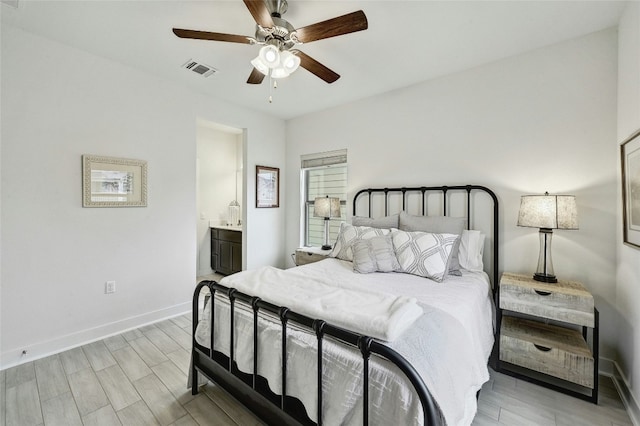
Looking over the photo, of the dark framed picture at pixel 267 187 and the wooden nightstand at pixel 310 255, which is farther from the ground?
the dark framed picture at pixel 267 187

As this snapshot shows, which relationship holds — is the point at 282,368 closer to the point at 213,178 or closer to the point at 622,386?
the point at 622,386

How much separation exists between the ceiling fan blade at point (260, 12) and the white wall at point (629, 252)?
2.25 metres

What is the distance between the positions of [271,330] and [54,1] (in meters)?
2.66

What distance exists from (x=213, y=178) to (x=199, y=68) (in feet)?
8.23

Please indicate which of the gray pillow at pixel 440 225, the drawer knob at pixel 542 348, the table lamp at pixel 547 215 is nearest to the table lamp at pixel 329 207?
the gray pillow at pixel 440 225

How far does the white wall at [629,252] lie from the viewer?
1.70m

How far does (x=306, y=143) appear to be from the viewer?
414 cm

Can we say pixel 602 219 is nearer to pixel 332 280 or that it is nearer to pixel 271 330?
pixel 332 280

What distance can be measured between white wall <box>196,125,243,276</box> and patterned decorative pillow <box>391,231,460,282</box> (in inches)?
146

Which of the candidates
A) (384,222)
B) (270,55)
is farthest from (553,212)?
(270,55)

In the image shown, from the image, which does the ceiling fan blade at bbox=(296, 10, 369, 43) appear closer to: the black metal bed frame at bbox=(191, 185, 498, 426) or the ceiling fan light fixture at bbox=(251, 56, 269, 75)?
the ceiling fan light fixture at bbox=(251, 56, 269, 75)

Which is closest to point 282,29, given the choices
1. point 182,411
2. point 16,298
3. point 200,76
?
point 200,76

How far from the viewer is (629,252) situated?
1.83 m

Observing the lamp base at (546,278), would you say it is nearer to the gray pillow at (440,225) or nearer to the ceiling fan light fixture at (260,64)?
the gray pillow at (440,225)
